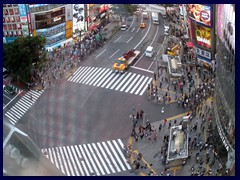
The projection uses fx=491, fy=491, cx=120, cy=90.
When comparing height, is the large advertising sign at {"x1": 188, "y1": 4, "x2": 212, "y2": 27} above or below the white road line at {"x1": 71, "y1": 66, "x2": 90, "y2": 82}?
above

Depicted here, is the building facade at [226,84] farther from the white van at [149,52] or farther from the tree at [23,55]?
the tree at [23,55]

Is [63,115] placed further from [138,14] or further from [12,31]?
[138,14]

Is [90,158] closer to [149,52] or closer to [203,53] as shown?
[203,53]

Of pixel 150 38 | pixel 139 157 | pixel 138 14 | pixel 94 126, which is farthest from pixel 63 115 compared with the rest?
pixel 138 14

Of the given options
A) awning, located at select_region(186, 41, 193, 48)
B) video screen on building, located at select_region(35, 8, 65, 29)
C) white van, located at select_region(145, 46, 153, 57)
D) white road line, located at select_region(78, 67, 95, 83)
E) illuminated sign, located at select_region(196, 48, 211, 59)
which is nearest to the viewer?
white road line, located at select_region(78, 67, 95, 83)

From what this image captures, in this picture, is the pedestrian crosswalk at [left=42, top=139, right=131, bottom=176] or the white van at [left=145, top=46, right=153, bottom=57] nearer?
the pedestrian crosswalk at [left=42, top=139, right=131, bottom=176]

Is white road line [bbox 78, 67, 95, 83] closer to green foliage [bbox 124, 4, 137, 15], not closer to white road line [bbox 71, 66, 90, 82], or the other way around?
white road line [bbox 71, 66, 90, 82]

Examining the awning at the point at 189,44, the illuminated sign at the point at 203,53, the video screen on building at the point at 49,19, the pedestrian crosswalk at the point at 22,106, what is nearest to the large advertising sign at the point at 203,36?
the illuminated sign at the point at 203,53

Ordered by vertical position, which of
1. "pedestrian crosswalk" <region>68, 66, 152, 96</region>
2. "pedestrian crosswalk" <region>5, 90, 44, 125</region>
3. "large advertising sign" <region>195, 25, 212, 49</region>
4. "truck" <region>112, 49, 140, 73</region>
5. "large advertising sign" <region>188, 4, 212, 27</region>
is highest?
"large advertising sign" <region>188, 4, 212, 27</region>

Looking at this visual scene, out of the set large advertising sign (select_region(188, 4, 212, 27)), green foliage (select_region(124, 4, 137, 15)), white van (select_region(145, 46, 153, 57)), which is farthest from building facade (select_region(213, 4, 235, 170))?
green foliage (select_region(124, 4, 137, 15))

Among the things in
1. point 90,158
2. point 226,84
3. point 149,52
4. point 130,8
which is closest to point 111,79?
point 149,52
